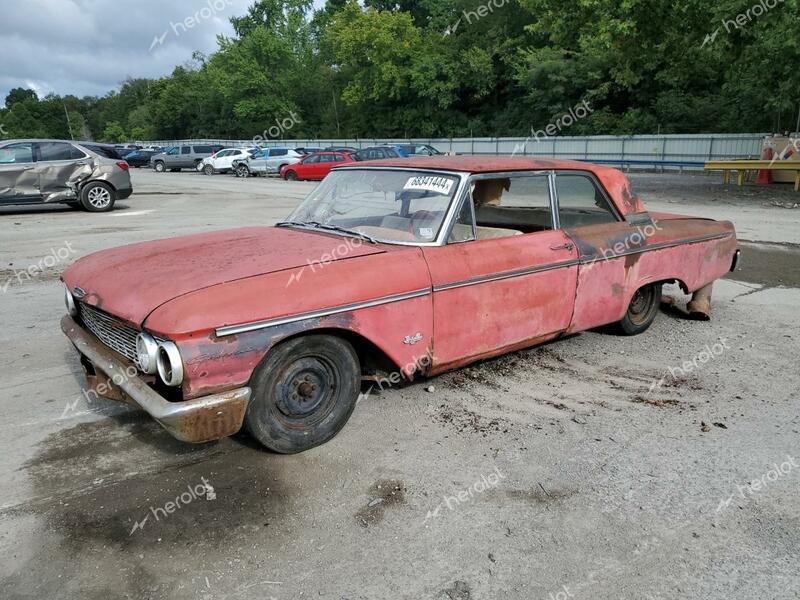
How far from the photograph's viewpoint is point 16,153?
→ 12.9m

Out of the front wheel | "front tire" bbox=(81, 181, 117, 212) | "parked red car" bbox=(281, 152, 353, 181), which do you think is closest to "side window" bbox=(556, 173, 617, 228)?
the front wheel

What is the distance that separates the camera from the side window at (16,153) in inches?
504

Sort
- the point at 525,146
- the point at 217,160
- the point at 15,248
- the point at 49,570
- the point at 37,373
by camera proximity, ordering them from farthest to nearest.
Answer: the point at 525,146 < the point at 217,160 < the point at 15,248 < the point at 37,373 < the point at 49,570

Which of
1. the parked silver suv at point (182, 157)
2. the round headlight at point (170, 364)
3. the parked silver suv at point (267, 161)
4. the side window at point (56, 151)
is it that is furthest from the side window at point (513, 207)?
the parked silver suv at point (182, 157)

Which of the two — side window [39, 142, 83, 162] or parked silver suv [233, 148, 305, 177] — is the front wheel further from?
parked silver suv [233, 148, 305, 177]

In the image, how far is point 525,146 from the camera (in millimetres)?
37562

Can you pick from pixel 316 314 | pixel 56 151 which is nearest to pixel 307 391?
pixel 316 314

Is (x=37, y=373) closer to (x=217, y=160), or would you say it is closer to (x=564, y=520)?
(x=564, y=520)

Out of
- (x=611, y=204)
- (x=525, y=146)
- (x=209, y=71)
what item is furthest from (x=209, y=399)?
(x=209, y=71)

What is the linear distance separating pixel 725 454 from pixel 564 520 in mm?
1205

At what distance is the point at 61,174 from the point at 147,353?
12703mm

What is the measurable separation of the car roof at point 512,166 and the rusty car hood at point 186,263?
78 cm

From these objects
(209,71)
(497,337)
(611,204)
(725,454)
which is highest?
(209,71)

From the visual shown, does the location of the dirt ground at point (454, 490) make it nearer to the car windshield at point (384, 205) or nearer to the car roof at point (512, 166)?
the car windshield at point (384, 205)
